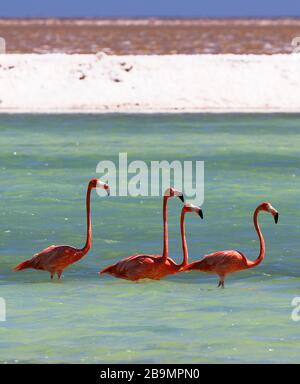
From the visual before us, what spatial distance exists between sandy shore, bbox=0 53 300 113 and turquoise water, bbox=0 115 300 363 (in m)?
12.1

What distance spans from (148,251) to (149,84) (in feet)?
94.8

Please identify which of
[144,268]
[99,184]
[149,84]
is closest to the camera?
[99,184]

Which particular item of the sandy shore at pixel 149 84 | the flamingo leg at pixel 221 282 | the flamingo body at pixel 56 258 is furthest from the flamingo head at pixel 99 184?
the sandy shore at pixel 149 84

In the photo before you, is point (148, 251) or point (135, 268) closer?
point (135, 268)

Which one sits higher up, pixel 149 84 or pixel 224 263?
pixel 149 84

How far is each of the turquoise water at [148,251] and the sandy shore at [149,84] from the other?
12.1m

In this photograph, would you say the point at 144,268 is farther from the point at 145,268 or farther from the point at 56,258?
the point at 56,258

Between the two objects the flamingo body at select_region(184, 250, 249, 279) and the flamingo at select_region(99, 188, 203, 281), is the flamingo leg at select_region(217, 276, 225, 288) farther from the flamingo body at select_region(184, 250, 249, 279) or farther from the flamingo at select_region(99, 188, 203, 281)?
the flamingo at select_region(99, 188, 203, 281)

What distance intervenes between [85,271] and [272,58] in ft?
115

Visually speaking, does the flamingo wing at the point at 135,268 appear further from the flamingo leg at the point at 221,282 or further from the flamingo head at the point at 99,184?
the flamingo head at the point at 99,184

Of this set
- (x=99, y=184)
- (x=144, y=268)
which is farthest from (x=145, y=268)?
(x=99, y=184)

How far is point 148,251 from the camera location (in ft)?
48.6

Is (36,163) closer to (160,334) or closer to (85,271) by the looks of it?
(85,271)

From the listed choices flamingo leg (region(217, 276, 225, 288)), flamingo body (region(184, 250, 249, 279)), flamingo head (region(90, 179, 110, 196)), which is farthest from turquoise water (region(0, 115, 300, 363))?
flamingo head (region(90, 179, 110, 196))
